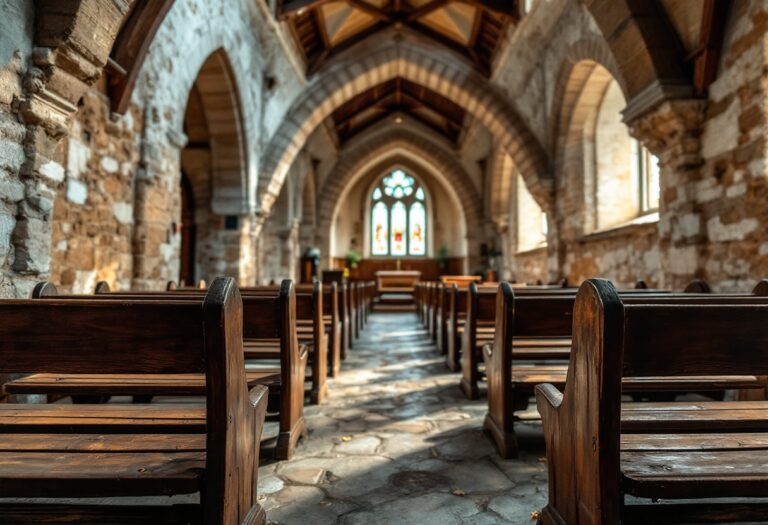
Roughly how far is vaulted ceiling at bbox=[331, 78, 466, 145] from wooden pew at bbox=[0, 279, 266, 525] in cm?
1363

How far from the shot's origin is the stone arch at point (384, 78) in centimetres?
934

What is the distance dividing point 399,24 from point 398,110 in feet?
18.4

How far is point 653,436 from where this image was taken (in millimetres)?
1405

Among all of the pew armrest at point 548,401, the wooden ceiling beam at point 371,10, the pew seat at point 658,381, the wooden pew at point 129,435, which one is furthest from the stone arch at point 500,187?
the wooden pew at point 129,435

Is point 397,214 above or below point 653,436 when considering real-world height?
above

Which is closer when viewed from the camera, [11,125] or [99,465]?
[99,465]

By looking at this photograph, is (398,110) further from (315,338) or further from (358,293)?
(315,338)

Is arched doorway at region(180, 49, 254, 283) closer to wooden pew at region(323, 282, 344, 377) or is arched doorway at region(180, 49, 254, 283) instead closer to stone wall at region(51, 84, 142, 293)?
stone wall at region(51, 84, 142, 293)

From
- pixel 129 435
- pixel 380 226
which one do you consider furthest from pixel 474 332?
pixel 380 226

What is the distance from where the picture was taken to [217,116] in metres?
7.79

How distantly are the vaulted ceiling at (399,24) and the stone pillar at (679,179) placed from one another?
225 inches

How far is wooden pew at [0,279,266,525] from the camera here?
46.0 inches

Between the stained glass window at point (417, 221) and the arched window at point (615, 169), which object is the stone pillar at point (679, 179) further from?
the stained glass window at point (417, 221)

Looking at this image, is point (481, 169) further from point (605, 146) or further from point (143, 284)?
point (143, 284)
